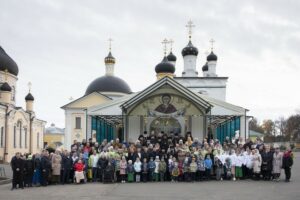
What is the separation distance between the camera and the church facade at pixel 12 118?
41.8 meters

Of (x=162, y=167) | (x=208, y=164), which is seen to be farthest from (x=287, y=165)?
(x=162, y=167)

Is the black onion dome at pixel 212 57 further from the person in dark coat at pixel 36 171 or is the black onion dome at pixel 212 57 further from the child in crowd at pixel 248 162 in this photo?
the person in dark coat at pixel 36 171

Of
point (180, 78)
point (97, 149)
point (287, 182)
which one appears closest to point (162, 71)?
point (180, 78)

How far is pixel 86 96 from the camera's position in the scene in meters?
47.6

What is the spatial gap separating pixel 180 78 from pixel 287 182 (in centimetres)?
2717

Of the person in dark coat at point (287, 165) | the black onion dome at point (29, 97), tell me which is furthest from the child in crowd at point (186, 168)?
the black onion dome at point (29, 97)

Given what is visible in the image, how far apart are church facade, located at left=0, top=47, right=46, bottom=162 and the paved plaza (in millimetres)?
25871

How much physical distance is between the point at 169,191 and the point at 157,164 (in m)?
3.36

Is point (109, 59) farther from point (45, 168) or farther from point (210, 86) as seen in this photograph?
point (45, 168)

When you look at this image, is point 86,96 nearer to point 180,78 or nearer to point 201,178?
point 180,78

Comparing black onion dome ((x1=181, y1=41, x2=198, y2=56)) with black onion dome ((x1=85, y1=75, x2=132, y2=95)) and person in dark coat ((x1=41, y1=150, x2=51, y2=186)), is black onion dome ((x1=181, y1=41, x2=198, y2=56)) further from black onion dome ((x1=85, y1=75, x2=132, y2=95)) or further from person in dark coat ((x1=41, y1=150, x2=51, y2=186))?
person in dark coat ((x1=41, y1=150, x2=51, y2=186))

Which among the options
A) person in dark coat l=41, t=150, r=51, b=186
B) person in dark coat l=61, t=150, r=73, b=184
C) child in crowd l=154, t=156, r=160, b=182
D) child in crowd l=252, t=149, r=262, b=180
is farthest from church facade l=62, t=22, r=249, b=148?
person in dark coat l=41, t=150, r=51, b=186

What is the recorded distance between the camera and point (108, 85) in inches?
1993

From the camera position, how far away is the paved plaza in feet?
44.3
